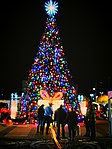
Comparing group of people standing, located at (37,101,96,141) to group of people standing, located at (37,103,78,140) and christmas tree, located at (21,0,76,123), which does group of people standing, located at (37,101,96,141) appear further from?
christmas tree, located at (21,0,76,123)

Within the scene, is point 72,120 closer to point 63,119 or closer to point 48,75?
point 63,119

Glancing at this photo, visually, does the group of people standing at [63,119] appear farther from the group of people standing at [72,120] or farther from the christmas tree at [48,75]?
the christmas tree at [48,75]

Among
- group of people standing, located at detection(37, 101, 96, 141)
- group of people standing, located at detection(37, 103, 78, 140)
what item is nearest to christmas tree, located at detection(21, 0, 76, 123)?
group of people standing, located at detection(37, 103, 78, 140)

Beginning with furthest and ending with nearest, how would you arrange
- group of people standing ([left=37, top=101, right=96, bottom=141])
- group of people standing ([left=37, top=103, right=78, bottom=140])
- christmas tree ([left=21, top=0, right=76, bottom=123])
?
1. christmas tree ([left=21, top=0, right=76, bottom=123])
2. group of people standing ([left=37, top=103, right=78, bottom=140])
3. group of people standing ([left=37, top=101, right=96, bottom=141])

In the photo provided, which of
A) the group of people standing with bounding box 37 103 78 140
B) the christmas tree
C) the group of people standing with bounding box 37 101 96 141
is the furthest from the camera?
the christmas tree

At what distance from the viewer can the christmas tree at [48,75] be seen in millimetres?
25953

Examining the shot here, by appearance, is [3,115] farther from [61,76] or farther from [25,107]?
[61,76]

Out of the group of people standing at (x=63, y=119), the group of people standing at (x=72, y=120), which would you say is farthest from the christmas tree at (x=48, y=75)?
the group of people standing at (x=72, y=120)

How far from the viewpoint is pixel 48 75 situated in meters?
26.4

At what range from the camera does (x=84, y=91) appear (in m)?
90.4

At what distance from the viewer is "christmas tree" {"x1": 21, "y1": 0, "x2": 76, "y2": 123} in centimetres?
2595

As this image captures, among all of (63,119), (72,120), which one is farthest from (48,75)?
(72,120)

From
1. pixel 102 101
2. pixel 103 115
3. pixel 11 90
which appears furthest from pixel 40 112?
pixel 11 90

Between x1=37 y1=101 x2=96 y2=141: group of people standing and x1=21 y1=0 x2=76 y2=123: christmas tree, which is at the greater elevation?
x1=21 y1=0 x2=76 y2=123: christmas tree
